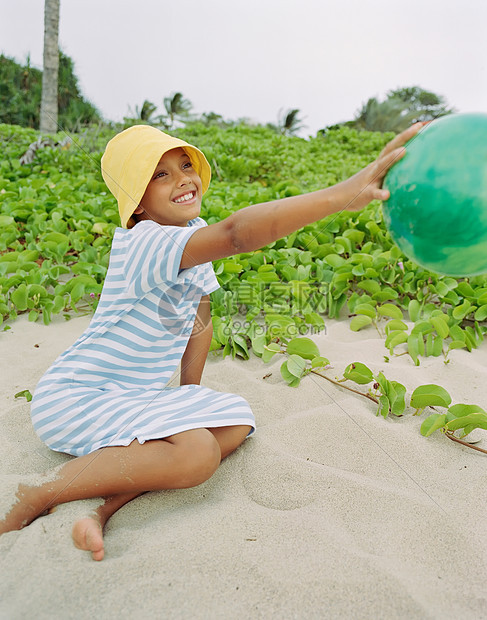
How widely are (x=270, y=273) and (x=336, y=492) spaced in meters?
1.60

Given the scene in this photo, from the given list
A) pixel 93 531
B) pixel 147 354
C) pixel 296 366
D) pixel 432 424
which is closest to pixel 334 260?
pixel 296 366

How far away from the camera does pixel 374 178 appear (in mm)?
1393

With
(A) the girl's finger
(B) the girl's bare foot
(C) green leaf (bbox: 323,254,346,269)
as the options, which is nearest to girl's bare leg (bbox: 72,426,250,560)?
(B) the girl's bare foot

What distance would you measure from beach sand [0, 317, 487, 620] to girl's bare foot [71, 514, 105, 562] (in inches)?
0.8

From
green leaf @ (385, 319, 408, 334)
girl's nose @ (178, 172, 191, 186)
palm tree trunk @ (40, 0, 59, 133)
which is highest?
palm tree trunk @ (40, 0, 59, 133)

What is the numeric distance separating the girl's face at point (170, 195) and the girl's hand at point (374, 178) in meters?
0.62

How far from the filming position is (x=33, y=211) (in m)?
4.05

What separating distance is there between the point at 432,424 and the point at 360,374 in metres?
0.35

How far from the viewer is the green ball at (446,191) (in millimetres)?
1320

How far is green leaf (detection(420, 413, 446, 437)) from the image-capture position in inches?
69.1

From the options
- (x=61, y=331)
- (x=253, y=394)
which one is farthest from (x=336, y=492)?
(x=61, y=331)

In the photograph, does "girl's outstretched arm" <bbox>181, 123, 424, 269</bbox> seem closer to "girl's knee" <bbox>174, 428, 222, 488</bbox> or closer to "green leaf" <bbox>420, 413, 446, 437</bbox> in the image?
"girl's knee" <bbox>174, 428, 222, 488</bbox>

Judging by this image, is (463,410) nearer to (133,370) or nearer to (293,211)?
(293,211)

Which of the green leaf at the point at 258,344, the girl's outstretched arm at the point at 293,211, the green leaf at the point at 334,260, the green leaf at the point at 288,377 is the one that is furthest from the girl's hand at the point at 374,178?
the green leaf at the point at 334,260
